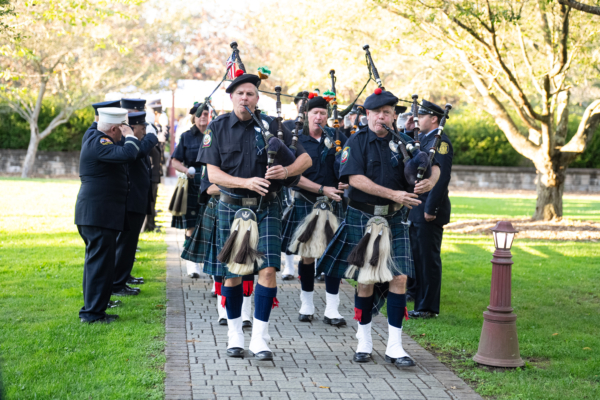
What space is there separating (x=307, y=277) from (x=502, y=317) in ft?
6.86

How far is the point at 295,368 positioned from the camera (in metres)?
4.93

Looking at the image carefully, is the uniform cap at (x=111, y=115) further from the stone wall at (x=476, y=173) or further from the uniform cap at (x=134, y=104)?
the stone wall at (x=476, y=173)

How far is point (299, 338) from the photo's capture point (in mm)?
5789

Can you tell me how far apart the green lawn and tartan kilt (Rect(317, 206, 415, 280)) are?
866mm

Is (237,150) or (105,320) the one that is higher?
(237,150)

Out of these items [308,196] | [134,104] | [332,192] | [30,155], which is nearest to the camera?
[332,192]

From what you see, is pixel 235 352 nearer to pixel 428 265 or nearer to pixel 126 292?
pixel 428 265

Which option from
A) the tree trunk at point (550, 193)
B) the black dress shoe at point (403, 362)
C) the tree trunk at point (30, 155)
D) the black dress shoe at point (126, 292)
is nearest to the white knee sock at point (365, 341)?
the black dress shoe at point (403, 362)

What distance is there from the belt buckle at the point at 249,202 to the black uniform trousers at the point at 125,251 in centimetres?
249

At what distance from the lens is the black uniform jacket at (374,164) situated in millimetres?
5223

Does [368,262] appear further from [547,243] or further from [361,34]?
[361,34]

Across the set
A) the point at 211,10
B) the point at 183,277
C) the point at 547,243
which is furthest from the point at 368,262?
Result: the point at 211,10

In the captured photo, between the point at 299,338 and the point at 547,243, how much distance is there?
796 centimetres

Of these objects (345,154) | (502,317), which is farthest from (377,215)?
(502,317)
